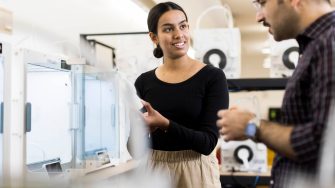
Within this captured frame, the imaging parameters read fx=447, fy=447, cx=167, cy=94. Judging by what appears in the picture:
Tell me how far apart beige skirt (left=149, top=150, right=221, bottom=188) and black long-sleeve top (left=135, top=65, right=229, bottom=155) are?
2 cm

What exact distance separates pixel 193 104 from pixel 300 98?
49 centimetres

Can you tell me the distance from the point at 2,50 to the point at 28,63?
132 millimetres

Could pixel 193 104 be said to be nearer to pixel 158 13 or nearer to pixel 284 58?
pixel 158 13

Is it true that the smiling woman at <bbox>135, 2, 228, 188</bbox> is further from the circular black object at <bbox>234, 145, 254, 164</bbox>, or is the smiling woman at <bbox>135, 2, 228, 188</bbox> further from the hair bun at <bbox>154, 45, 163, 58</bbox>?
the circular black object at <bbox>234, 145, 254, 164</bbox>

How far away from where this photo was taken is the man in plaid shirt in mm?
785

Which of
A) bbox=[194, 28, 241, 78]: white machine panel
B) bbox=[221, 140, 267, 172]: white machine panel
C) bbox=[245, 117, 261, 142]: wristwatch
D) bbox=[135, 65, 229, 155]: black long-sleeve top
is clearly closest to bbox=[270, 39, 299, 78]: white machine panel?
bbox=[194, 28, 241, 78]: white machine panel

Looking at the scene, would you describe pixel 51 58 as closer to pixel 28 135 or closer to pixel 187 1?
pixel 28 135

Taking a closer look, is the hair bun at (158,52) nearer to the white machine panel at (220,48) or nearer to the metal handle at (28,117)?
the metal handle at (28,117)

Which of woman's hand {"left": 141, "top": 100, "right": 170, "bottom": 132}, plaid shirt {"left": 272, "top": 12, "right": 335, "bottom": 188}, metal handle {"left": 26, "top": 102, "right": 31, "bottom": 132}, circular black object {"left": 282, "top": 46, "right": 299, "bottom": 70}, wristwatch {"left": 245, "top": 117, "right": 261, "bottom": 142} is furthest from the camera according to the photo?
circular black object {"left": 282, "top": 46, "right": 299, "bottom": 70}

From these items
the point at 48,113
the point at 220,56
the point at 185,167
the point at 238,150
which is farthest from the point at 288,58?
the point at 185,167

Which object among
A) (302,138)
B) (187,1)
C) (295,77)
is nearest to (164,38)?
(295,77)

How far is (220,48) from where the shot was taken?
265 centimetres

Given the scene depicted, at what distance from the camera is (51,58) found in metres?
2.09

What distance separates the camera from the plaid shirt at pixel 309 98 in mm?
772
